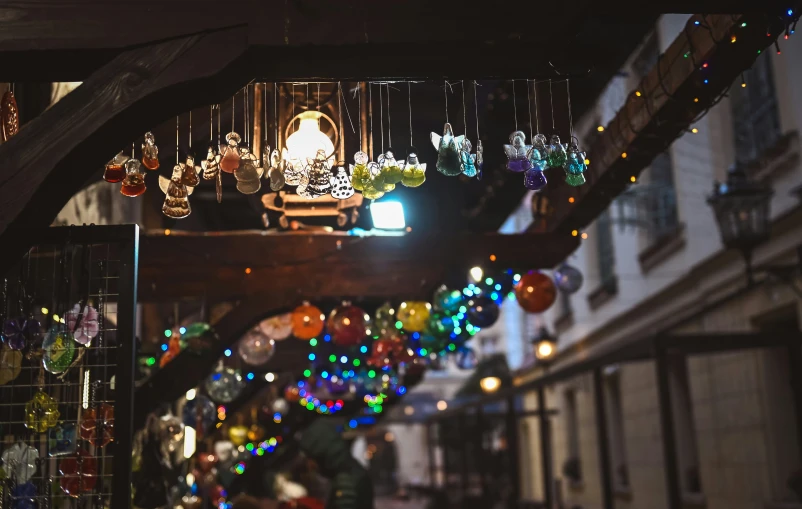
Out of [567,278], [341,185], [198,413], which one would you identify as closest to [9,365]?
[341,185]

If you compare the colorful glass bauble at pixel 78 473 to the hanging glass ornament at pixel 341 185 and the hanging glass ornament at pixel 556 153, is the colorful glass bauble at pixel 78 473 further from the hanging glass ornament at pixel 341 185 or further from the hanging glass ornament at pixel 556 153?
the hanging glass ornament at pixel 556 153

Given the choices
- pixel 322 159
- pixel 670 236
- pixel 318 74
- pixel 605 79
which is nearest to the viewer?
pixel 318 74

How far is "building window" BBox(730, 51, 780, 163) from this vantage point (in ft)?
30.8

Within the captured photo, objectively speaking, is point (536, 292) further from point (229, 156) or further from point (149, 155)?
point (149, 155)

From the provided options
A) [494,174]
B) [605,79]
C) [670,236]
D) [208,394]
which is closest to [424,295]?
[494,174]

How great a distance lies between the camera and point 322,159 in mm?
3678

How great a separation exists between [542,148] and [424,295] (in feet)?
12.4

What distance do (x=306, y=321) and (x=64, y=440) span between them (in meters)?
3.63

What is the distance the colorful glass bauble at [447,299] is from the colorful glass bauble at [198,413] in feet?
6.08

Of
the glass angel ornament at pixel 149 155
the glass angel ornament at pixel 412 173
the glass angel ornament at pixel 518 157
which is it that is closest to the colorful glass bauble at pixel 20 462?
the glass angel ornament at pixel 149 155

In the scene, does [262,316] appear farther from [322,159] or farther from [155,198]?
[322,159]

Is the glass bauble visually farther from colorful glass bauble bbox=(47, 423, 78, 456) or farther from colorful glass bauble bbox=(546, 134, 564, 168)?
colorful glass bauble bbox=(546, 134, 564, 168)

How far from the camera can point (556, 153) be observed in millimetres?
3537

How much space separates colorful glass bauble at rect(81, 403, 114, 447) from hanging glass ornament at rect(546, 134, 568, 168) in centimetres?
187
